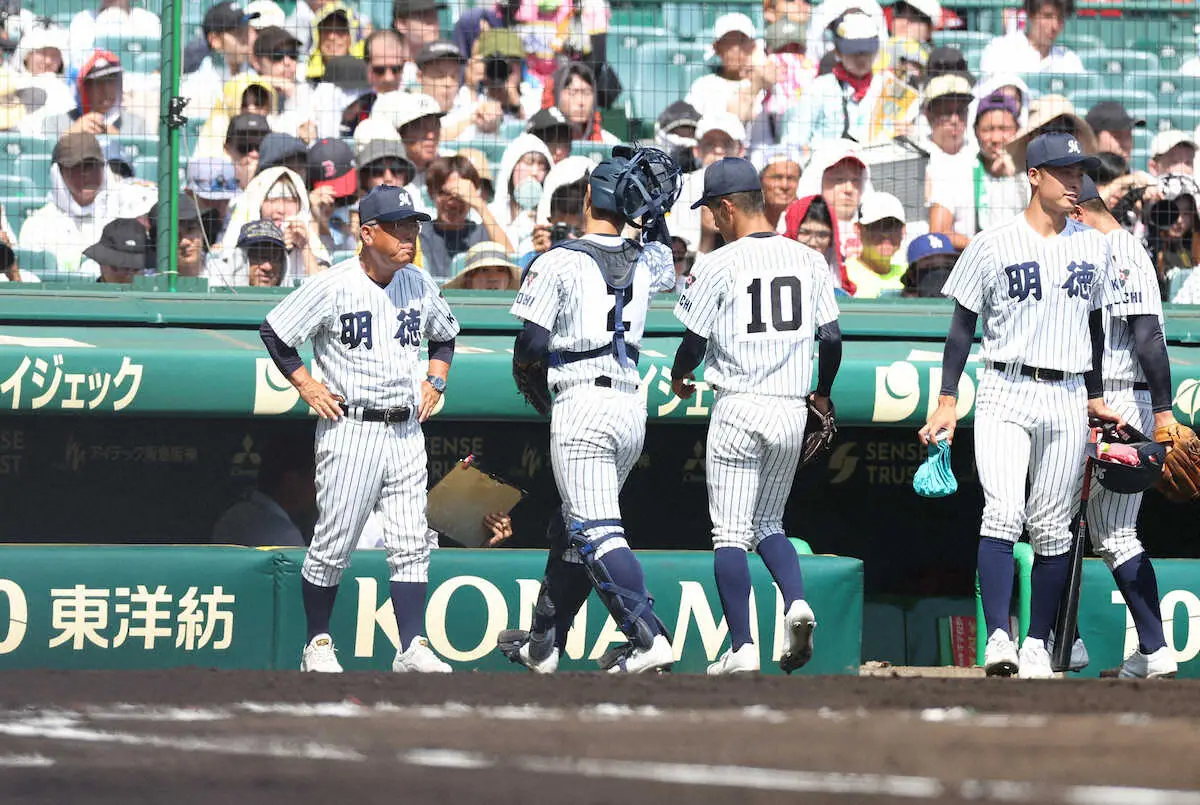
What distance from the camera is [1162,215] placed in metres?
7.39

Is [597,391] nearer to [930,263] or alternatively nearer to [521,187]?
[521,187]

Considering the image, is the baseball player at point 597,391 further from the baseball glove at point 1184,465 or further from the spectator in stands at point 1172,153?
the spectator in stands at point 1172,153

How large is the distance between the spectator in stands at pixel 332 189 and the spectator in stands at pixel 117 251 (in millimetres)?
724

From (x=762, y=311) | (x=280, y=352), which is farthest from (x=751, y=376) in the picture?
(x=280, y=352)

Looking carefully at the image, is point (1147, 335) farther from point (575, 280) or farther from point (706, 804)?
point (706, 804)

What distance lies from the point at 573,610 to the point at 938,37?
4463 mm

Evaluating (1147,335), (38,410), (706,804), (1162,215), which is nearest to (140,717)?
(706,804)

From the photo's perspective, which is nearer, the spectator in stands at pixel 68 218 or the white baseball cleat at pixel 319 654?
the white baseball cleat at pixel 319 654

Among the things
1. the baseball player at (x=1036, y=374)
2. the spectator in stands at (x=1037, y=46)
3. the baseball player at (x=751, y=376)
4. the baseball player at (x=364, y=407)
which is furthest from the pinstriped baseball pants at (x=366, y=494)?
the spectator in stands at (x=1037, y=46)

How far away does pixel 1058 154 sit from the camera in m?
5.14

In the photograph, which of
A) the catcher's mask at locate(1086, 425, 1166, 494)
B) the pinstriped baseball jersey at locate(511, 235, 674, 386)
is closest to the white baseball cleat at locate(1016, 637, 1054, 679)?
the catcher's mask at locate(1086, 425, 1166, 494)

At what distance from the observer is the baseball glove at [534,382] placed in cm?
531

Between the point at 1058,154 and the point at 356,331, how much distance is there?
219cm

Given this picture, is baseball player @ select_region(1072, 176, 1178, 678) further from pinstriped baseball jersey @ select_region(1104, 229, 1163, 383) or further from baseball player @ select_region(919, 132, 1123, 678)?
baseball player @ select_region(919, 132, 1123, 678)
